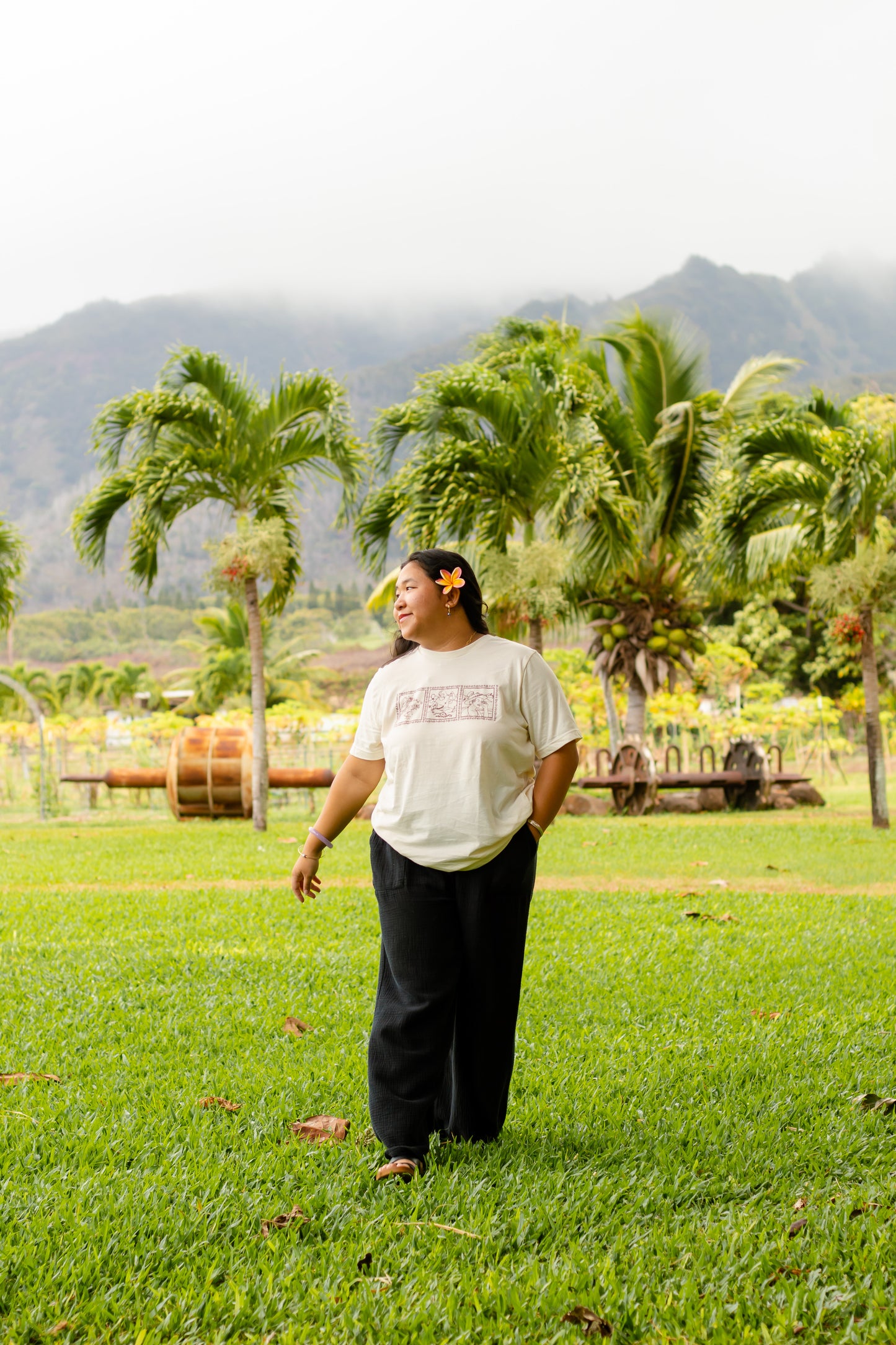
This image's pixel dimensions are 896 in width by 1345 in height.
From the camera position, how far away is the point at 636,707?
19.5 meters

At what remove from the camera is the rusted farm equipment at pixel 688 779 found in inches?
703

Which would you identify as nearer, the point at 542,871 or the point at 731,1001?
the point at 731,1001

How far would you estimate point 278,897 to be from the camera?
343 inches

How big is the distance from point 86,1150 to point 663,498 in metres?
16.6

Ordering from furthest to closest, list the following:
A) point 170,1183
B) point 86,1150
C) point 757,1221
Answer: point 86,1150, point 170,1183, point 757,1221

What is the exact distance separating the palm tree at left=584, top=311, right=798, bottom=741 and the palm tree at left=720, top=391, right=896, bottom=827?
2951 mm

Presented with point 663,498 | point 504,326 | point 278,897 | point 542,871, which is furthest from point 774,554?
point 278,897

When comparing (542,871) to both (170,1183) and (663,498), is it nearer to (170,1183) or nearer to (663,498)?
(170,1183)

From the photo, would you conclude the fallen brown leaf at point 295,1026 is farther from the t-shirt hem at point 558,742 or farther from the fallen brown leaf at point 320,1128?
the t-shirt hem at point 558,742

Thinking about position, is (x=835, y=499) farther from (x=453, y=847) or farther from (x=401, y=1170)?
(x=401, y=1170)

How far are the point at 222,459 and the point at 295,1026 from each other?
36.6ft

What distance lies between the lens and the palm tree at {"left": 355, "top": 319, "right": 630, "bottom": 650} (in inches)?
583

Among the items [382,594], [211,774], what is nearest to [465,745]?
[211,774]

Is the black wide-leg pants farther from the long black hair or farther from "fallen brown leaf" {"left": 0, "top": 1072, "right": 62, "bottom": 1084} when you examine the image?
"fallen brown leaf" {"left": 0, "top": 1072, "right": 62, "bottom": 1084}
